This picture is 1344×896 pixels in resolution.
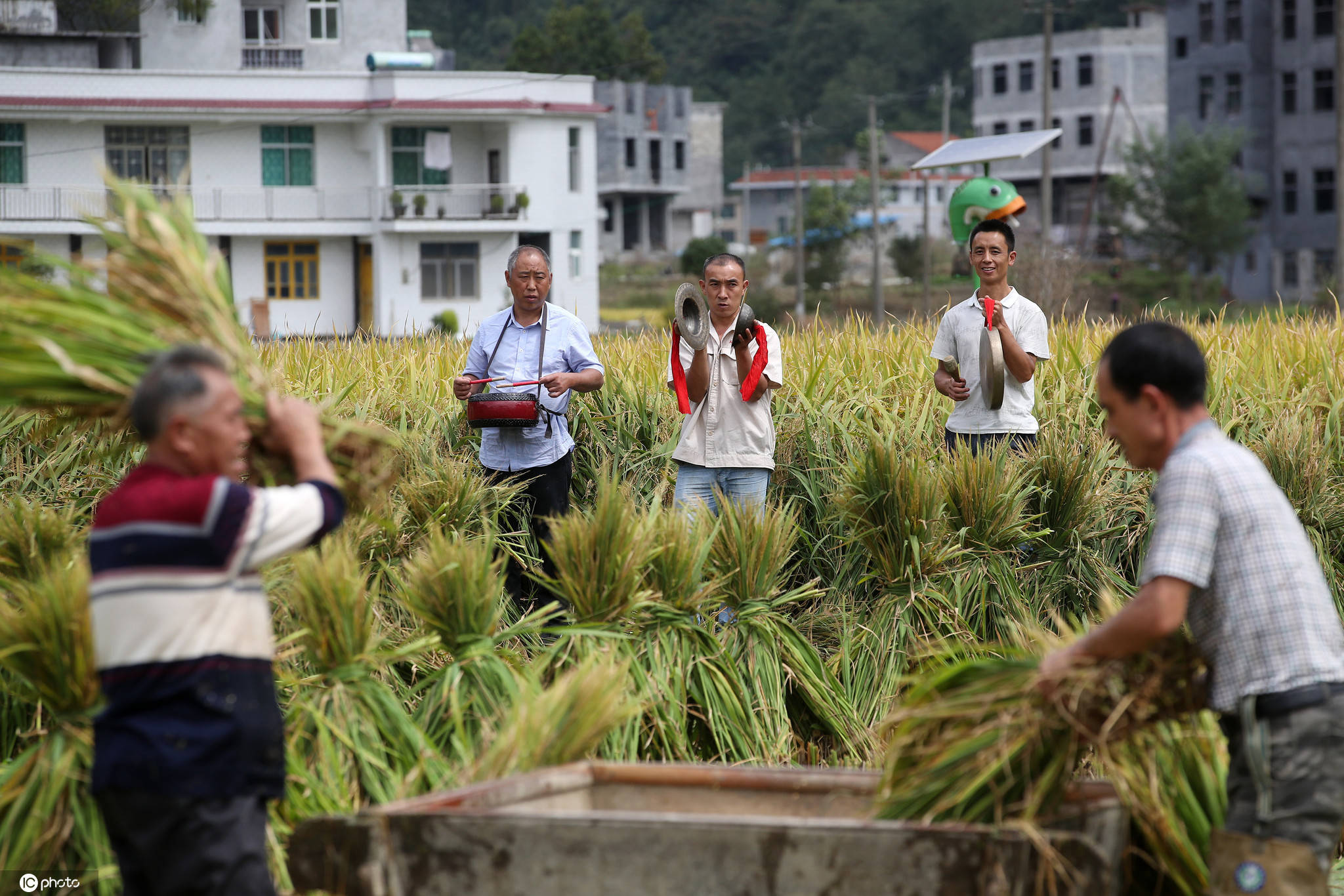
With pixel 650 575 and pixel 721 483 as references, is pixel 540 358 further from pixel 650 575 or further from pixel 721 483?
pixel 650 575

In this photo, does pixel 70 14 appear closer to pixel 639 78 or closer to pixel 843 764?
pixel 639 78

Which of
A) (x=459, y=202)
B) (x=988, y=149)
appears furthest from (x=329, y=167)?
(x=988, y=149)

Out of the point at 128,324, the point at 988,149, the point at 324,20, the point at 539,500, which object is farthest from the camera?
the point at 324,20

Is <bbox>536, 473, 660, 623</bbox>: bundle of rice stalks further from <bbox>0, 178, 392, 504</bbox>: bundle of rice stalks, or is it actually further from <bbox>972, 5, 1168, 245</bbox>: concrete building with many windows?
<bbox>972, 5, 1168, 245</bbox>: concrete building with many windows

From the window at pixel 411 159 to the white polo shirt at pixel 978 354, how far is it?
1328 inches

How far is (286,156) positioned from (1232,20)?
3119 cm

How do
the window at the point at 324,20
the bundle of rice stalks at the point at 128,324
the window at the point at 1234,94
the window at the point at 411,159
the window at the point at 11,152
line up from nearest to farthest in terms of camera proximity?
1. the bundle of rice stalks at the point at 128,324
2. the window at the point at 11,152
3. the window at the point at 411,159
4. the window at the point at 324,20
5. the window at the point at 1234,94

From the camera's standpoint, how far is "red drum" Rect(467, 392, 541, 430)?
6.31 meters

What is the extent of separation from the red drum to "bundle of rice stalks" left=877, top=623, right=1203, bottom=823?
325 cm

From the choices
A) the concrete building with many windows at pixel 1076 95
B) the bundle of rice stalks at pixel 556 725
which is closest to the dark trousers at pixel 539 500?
the bundle of rice stalks at pixel 556 725

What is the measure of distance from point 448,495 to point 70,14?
130 feet

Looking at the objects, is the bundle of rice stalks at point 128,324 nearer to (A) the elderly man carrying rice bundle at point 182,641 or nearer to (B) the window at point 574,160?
(A) the elderly man carrying rice bundle at point 182,641

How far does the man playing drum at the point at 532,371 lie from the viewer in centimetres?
653

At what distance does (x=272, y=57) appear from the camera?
139ft
